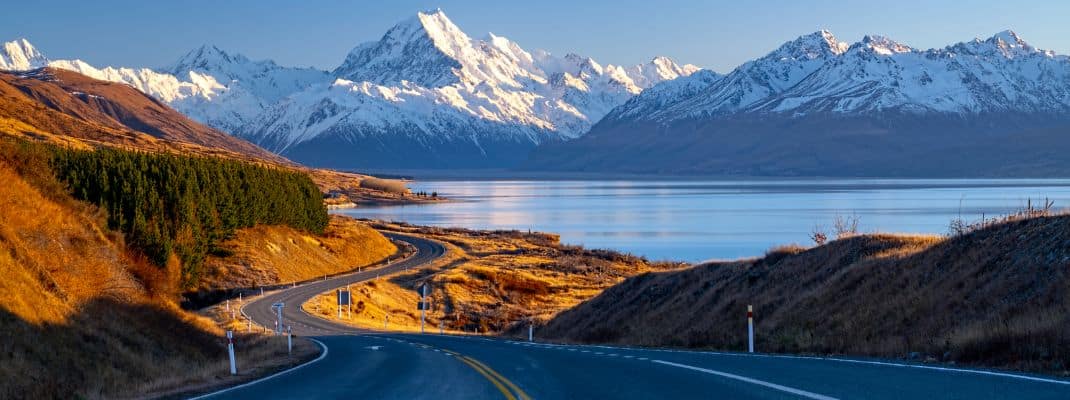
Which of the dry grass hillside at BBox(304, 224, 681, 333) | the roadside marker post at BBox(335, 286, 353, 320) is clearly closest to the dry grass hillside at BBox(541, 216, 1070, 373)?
the dry grass hillside at BBox(304, 224, 681, 333)

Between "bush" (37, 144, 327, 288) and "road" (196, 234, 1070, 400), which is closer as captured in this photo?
"road" (196, 234, 1070, 400)

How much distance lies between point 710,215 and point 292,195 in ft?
294

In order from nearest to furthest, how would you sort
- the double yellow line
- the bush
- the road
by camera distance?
1. the road
2. the double yellow line
3. the bush

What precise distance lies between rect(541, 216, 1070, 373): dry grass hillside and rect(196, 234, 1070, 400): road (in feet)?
6.25

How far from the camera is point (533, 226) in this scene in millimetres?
163000

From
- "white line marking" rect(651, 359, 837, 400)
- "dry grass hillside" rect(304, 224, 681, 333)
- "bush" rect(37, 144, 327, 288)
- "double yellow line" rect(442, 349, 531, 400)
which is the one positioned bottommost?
"dry grass hillside" rect(304, 224, 681, 333)

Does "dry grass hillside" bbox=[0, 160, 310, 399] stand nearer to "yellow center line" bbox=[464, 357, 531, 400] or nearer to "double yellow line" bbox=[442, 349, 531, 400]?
"double yellow line" bbox=[442, 349, 531, 400]

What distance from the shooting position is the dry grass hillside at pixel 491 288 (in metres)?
70.1

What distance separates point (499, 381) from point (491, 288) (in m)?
64.8

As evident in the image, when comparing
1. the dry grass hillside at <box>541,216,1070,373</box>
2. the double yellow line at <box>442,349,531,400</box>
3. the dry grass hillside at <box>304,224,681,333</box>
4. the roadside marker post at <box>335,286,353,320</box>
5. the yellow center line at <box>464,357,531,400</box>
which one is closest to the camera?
the yellow center line at <box>464,357,531,400</box>

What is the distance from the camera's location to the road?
13.8 metres

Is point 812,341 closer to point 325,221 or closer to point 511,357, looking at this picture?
point 511,357

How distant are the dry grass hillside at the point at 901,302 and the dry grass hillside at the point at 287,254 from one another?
4920 centimetres

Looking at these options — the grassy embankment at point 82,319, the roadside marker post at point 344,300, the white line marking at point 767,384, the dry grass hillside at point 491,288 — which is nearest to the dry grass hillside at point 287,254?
the dry grass hillside at point 491,288
